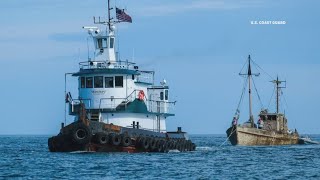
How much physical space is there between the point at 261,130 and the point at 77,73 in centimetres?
3602

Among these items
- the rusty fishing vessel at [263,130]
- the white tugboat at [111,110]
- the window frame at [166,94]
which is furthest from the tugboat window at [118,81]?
the rusty fishing vessel at [263,130]

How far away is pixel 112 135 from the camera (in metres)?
49.1

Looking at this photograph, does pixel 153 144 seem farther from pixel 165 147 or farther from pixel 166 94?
pixel 166 94

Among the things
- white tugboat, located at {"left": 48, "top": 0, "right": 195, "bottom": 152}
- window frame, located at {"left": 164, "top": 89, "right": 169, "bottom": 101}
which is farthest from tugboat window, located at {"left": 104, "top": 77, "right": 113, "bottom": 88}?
window frame, located at {"left": 164, "top": 89, "right": 169, "bottom": 101}

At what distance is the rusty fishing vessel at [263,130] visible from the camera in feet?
274

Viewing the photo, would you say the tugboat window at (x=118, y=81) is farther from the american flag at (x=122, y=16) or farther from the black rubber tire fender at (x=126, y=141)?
the black rubber tire fender at (x=126, y=141)

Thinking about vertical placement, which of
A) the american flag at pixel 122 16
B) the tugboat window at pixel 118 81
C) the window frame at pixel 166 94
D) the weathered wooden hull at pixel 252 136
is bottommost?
the weathered wooden hull at pixel 252 136

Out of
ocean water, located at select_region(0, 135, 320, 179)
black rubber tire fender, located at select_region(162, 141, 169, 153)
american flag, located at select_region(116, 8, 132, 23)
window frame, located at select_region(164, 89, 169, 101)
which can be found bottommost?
ocean water, located at select_region(0, 135, 320, 179)

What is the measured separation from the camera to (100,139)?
1929 inches

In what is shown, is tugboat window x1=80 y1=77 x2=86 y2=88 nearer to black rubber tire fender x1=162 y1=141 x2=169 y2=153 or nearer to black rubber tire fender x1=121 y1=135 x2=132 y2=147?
black rubber tire fender x1=121 y1=135 x2=132 y2=147

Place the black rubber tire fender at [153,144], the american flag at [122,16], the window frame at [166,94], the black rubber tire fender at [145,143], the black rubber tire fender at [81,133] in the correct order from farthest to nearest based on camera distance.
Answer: the window frame at [166,94], the american flag at [122,16], the black rubber tire fender at [153,144], the black rubber tire fender at [145,143], the black rubber tire fender at [81,133]

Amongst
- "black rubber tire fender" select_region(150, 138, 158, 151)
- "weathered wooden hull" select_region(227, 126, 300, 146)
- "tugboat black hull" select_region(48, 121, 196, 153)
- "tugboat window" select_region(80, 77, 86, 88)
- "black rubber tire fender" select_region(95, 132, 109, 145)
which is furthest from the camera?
"weathered wooden hull" select_region(227, 126, 300, 146)

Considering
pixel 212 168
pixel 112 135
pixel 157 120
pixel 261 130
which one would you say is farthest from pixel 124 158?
pixel 261 130

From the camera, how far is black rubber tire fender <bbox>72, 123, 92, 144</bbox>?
159 feet
